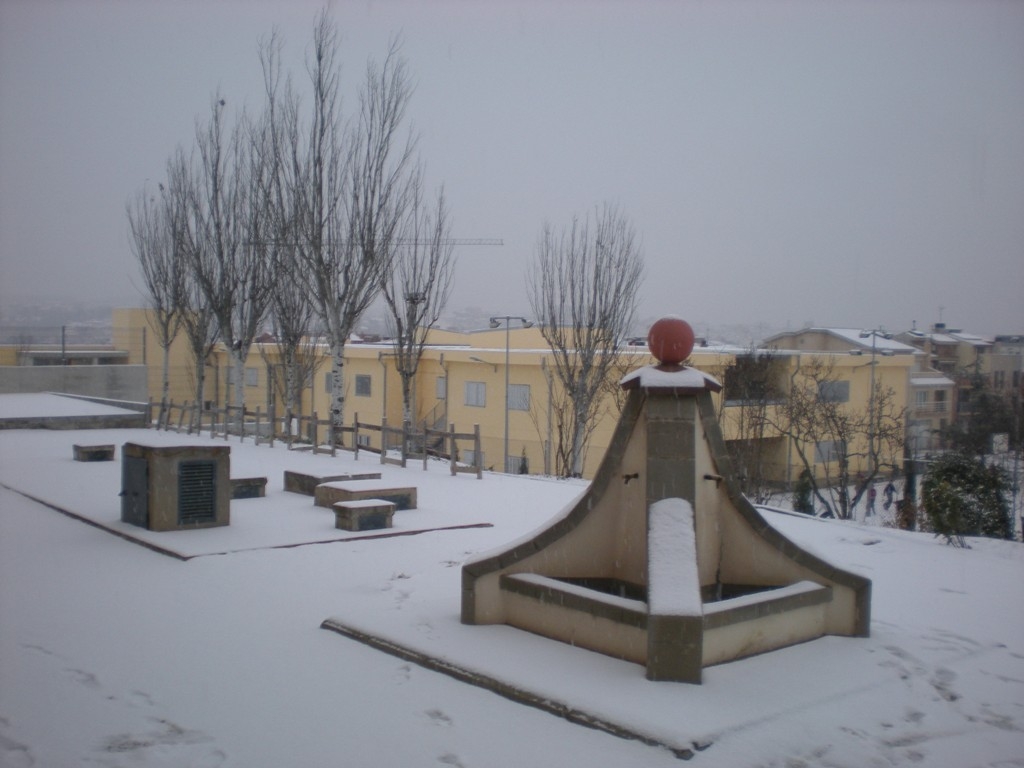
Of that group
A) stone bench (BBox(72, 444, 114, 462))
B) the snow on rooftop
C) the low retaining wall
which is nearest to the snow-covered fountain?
stone bench (BBox(72, 444, 114, 462))

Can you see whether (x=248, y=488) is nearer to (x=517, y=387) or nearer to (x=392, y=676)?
(x=392, y=676)

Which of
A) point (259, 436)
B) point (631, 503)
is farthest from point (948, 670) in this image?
point (259, 436)

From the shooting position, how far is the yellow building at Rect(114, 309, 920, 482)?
28.1 m

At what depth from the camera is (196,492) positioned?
9.75 m

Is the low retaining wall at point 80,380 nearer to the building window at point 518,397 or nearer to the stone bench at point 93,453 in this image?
the building window at point 518,397

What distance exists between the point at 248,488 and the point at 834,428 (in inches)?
790

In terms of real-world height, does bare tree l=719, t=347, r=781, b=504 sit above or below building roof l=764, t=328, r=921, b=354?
below

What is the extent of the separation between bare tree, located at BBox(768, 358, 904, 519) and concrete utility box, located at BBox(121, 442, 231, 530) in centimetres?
1497

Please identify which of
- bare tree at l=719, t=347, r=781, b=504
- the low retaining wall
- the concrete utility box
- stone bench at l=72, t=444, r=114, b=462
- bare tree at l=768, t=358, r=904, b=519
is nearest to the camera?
the concrete utility box

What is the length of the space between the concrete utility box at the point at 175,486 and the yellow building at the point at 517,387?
1446cm

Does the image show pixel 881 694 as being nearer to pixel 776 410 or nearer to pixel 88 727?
pixel 88 727

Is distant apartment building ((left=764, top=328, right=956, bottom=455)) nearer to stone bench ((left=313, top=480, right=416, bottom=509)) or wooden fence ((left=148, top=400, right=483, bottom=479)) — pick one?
wooden fence ((left=148, top=400, right=483, bottom=479))

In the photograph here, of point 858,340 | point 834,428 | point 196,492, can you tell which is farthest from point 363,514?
point 858,340

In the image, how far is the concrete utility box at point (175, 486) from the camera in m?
9.52
